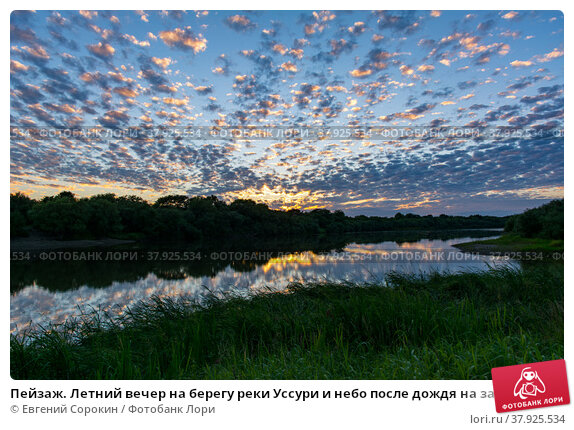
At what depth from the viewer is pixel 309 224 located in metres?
64.4

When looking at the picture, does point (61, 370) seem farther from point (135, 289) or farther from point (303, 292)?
point (135, 289)

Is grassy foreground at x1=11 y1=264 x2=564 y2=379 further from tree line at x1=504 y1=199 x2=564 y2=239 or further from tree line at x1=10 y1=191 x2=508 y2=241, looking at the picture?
tree line at x1=10 y1=191 x2=508 y2=241

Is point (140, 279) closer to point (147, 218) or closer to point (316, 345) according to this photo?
point (316, 345)

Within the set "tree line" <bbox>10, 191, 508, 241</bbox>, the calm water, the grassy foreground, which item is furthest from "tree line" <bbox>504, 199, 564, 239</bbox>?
the grassy foreground

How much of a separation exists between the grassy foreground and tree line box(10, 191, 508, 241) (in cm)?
2522

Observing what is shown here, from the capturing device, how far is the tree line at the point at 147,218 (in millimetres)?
26516

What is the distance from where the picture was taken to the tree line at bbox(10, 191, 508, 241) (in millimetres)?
26516

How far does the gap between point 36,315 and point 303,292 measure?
9.40 metres

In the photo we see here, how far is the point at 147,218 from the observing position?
36.1 meters
